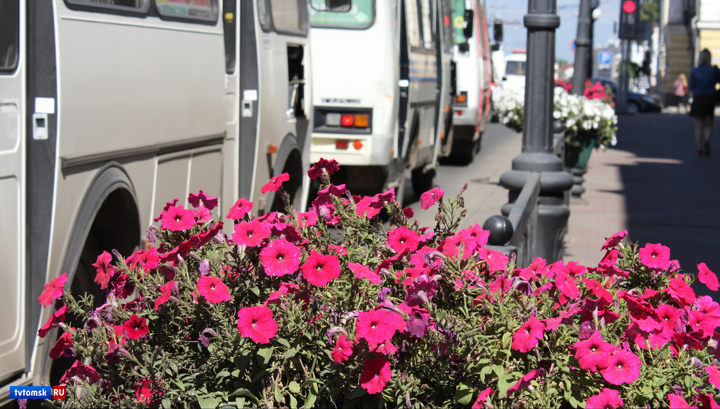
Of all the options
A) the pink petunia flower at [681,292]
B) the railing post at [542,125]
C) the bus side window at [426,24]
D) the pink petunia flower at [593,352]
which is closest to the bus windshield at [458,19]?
the bus side window at [426,24]

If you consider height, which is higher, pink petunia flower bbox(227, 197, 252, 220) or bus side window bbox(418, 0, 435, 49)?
bus side window bbox(418, 0, 435, 49)

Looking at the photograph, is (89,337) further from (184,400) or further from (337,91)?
(337,91)

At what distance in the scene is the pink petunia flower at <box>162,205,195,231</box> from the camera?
85.4 inches

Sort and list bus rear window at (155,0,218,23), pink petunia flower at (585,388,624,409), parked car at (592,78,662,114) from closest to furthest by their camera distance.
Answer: pink petunia flower at (585,388,624,409) < bus rear window at (155,0,218,23) < parked car at (592,78,662,114)

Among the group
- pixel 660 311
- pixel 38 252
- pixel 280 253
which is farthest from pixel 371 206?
pixel 38 252

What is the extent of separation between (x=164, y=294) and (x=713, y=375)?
1.27 metres

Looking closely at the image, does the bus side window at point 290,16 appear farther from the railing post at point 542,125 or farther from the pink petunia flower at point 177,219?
the pink petunia flower at point 177,219

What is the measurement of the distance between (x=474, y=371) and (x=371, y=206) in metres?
0.65

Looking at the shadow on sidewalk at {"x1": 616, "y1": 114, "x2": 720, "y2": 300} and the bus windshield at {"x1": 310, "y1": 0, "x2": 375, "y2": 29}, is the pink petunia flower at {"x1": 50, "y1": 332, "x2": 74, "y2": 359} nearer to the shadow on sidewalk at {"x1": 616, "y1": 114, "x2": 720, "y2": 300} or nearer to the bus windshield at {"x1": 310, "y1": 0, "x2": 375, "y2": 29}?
the shadow on sidewalk at {"x1": 616, "y1": 114, "x2": 720, "y2": 300}

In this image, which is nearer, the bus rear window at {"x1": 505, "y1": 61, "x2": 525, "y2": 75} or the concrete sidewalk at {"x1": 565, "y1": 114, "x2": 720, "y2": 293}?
the concrete sidewalk at {"x1": 565, "y1": 114, "x2": 720, "y2": 293}

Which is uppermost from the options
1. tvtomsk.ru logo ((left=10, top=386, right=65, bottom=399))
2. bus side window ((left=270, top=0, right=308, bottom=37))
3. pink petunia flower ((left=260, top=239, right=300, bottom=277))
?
bus side window ((left=270, top=0, right=308, bottom=37))

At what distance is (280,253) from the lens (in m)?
1.98

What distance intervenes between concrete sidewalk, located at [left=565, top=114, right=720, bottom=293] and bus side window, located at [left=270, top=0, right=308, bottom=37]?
3.22 m

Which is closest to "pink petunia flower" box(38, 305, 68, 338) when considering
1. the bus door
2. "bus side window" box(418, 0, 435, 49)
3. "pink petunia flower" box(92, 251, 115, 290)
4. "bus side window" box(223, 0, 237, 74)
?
"pink petunia flower" box(92, 251, 115, 290)
